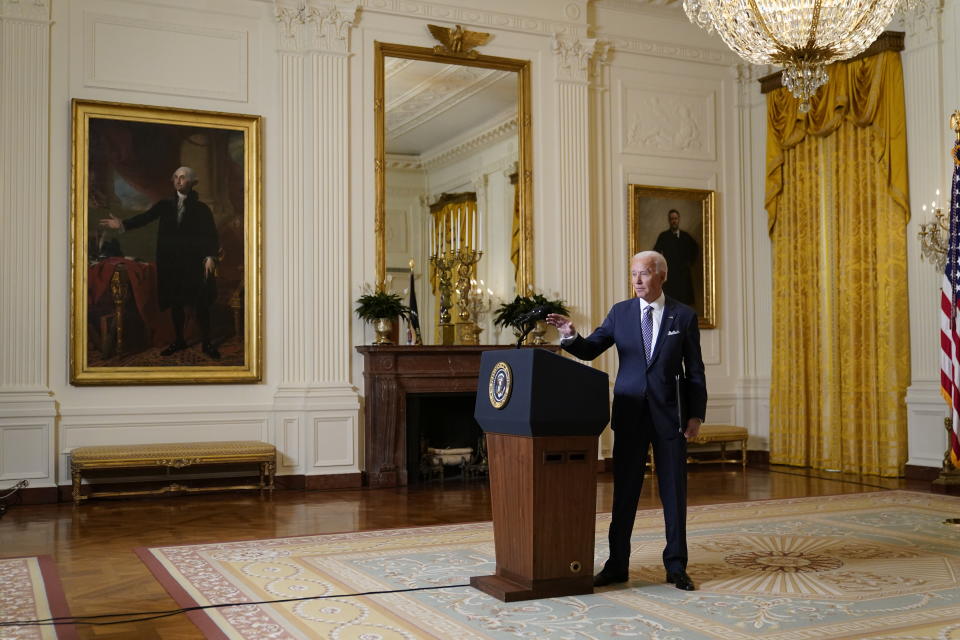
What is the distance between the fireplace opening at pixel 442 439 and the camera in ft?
31.9

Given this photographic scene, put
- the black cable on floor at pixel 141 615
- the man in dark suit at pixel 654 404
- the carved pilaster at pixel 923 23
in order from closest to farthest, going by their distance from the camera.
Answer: the black cable on floor at pixel 141 615 → the man in dark suit at pixel 654 404 → the carved pilaster at pixel 923 23

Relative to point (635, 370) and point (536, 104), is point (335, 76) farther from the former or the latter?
point (635, 370)

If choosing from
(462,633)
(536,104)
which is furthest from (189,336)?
(462,633)

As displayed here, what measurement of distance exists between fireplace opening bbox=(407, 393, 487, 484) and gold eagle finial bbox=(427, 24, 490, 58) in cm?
342

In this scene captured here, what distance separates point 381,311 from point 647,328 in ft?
15.7

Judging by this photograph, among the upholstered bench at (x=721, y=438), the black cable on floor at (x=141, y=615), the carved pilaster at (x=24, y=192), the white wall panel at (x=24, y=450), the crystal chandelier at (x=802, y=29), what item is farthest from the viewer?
the upholstered bench at (x=721, y=438)

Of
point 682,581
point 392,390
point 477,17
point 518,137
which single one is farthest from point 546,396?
point 477,17

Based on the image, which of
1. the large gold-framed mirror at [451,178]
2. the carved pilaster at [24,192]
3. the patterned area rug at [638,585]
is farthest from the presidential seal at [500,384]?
the carved pilaster at [24,192]

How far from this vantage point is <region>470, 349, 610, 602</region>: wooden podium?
175 inches

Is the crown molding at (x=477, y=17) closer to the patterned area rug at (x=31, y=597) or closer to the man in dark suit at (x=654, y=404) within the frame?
the man in dark suit at (x=654, y=404)

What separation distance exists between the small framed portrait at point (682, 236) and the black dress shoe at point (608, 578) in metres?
6.49

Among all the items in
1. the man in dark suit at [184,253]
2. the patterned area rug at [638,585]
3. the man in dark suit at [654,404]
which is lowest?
the patterned area rug at [638,585]

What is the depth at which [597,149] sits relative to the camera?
35.9 ft

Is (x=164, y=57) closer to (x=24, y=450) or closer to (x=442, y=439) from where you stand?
(x=24, y=450)
